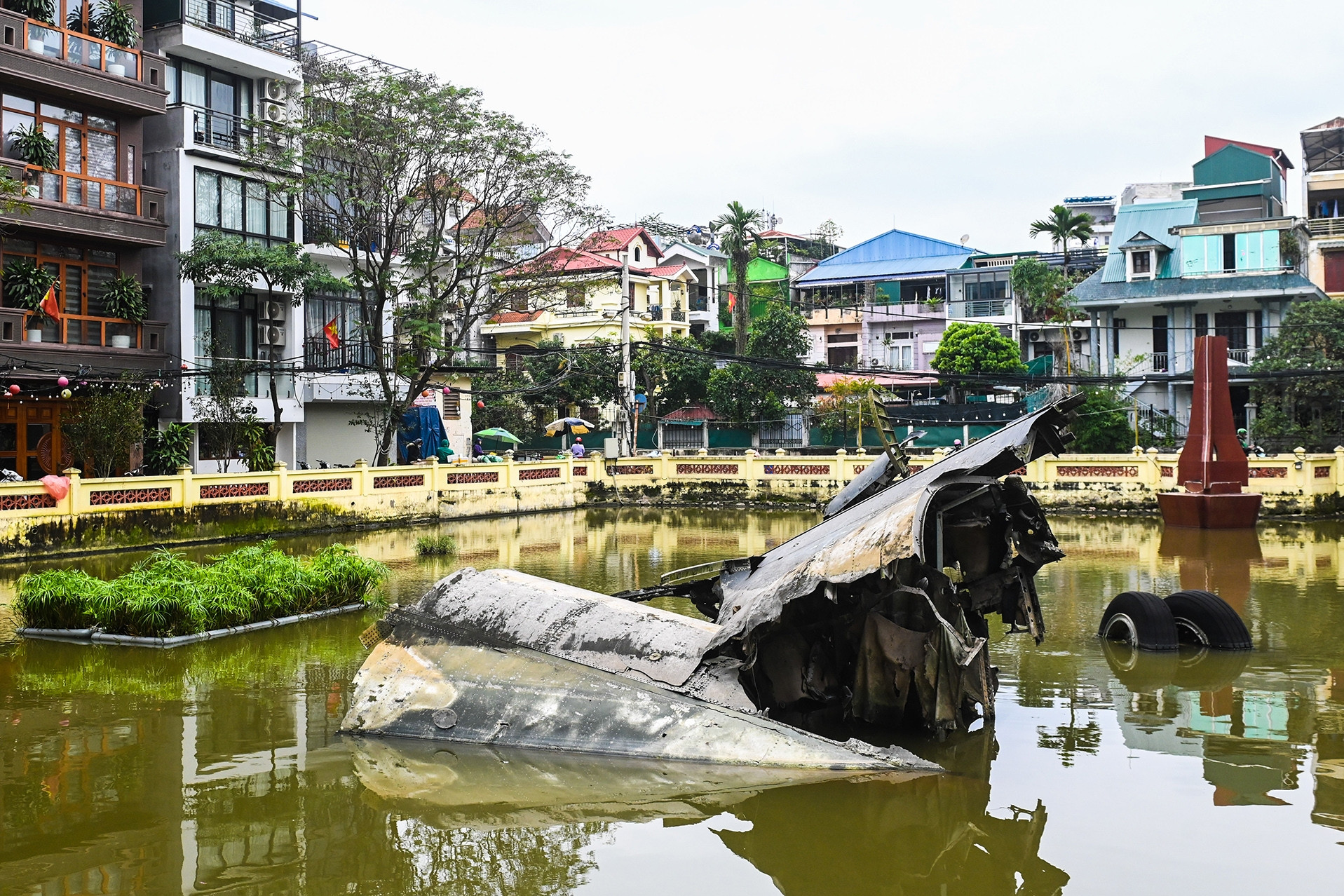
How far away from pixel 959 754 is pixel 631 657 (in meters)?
2.68

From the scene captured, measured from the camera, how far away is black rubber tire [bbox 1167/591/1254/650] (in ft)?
42.7

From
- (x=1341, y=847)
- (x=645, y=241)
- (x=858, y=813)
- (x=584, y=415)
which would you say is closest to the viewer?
(x=1341, y=847)

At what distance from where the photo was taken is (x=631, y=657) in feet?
31.1

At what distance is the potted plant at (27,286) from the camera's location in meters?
24.3

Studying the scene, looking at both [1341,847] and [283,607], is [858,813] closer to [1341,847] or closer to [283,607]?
[1341,847]

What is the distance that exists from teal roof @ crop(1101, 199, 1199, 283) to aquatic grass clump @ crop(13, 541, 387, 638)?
36205 mm

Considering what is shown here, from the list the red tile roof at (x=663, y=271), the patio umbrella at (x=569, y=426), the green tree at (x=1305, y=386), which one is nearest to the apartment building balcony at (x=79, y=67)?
the patio umbrella at (x=569, y=426)

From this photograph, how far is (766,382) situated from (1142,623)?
33299 mm

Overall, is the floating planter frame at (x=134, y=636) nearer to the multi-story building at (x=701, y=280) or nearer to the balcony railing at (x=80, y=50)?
the balcony railing at (x=80, y=50)

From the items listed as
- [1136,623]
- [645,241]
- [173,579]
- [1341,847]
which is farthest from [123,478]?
[645,241]

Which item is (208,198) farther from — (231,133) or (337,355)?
(337,355)

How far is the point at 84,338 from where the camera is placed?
26.2 meters

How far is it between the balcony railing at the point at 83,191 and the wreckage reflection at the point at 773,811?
20.6 m

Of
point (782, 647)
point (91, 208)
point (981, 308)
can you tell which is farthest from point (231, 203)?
point (981, 308)
